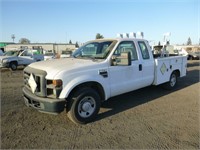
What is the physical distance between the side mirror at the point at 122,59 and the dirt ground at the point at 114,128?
1349 mm

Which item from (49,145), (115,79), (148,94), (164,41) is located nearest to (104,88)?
(115,79)

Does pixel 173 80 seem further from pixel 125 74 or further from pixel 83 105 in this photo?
pixel 83 105

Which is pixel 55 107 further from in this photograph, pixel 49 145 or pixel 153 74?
pixel 153 74

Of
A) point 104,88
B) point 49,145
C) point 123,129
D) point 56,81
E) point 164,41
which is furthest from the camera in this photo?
point 164,41

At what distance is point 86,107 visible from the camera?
424 centimetres

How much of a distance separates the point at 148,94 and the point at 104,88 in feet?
9.38

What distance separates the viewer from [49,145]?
132 inches

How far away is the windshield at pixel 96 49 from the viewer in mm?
4805

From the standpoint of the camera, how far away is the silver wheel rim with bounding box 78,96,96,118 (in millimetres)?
4168

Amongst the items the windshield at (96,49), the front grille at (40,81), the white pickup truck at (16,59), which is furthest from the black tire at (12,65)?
the front grille at (40,81)

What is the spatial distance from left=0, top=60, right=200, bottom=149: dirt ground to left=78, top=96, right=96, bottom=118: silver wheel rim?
26cm

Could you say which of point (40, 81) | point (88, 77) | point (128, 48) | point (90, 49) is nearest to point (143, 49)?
point (128, 48)

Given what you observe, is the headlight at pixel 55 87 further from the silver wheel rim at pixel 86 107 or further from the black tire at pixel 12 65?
the black tire at pixel 12 65

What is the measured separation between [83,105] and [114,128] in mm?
865
